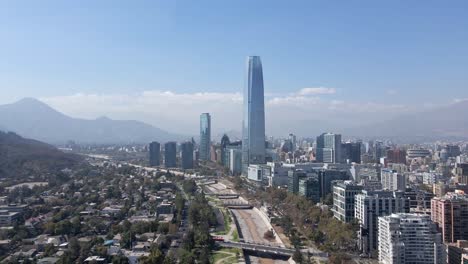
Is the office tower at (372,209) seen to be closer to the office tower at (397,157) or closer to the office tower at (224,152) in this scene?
the office tower at (397,157)

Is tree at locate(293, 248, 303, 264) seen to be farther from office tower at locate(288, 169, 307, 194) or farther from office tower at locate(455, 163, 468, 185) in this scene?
office tower at locate(455, 163, 468, 185)

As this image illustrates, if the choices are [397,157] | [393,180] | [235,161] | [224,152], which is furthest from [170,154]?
[393,180]

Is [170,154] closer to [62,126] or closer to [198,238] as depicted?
[198,238]

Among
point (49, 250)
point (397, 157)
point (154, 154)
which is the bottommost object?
point (49, 250)

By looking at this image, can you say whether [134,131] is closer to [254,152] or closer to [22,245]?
[254,152]

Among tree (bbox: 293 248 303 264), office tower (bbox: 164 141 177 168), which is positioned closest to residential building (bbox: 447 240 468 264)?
tree (bbox: 293 248 303 264)
